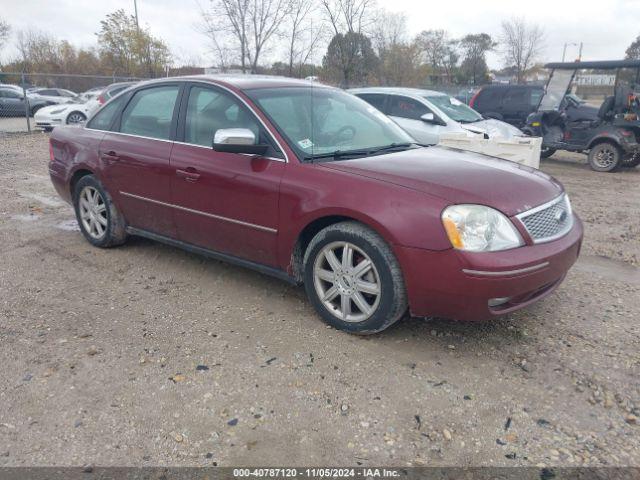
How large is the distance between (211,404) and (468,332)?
1766 millimetres

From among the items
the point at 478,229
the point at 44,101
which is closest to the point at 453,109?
the point at 478,229

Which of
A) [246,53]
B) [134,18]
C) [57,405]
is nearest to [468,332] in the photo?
[57,405]

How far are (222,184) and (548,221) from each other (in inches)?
88.3

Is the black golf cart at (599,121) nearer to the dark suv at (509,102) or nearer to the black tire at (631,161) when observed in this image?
the black tire at (631,161)

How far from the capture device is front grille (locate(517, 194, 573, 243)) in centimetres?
313

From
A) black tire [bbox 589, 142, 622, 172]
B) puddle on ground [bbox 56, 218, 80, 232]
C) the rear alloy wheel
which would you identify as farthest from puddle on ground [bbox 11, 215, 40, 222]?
the rear alloy wheel

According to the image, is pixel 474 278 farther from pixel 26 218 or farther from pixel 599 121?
pixel 599 121

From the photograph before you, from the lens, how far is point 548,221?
3.29 metres

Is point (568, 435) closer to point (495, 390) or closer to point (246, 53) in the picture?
point (495, 390)

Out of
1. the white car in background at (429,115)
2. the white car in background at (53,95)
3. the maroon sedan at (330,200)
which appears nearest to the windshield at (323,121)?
the maroon sedan at (330,200)

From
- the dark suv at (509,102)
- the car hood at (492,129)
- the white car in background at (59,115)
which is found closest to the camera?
the car hood at (492,129)

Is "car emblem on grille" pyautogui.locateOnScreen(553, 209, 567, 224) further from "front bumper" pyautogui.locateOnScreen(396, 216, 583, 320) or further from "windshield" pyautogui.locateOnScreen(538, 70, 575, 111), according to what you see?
"windshield" pyautogui.locateOnScreen(538, 70, 575, 111)

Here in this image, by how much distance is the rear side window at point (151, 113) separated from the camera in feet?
14.5

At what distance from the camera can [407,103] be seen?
1008 cm
